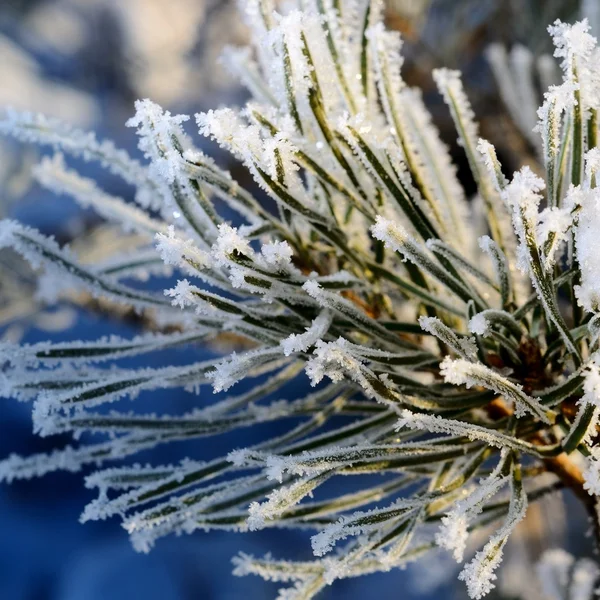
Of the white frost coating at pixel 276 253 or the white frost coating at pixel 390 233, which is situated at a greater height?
the white frost coating at pixel 276 253

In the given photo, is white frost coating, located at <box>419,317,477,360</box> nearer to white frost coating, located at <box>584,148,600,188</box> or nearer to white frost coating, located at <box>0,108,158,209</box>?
white frost coating, located at <box>584,148,600,188</box>

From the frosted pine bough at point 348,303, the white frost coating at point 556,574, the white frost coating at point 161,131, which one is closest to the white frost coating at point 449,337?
the frosted pine bough at point 348,303

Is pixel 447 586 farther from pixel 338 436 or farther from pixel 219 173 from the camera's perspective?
pixel 219 173

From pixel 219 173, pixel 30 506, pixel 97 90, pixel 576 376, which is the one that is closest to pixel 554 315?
pixel 576 376

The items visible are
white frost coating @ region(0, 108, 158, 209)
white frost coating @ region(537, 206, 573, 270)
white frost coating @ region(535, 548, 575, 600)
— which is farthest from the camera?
white frost coating @ region(535, 548, 575, 600)

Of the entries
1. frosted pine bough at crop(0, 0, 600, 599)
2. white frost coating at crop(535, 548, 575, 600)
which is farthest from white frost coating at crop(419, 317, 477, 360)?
→ white frost coating at crop(535, 548, 575, 600)

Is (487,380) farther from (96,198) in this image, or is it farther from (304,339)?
(96,198)

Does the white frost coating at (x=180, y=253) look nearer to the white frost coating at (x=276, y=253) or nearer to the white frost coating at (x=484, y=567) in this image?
the white frost coating at (x=276, y=253)

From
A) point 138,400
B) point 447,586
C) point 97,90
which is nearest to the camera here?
point 447,586
